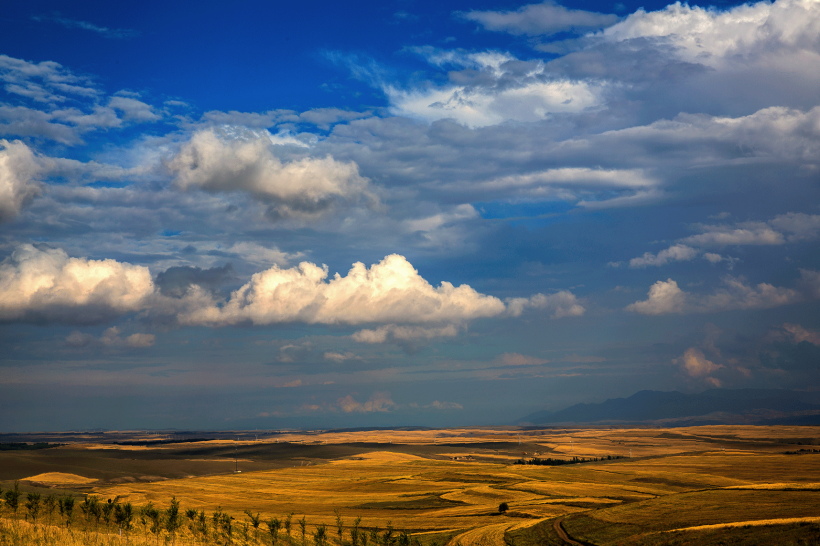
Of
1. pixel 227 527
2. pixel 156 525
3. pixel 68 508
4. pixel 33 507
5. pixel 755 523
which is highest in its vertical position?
pixel 68 508

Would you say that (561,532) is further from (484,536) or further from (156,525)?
(156,525)

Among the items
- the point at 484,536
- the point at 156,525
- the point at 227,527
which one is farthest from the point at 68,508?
the point at 484,536

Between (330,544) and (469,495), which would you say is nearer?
(330,544)

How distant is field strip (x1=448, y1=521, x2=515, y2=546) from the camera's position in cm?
10244

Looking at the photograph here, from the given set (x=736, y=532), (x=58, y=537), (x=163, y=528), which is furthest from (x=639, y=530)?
(x=58, y=537)

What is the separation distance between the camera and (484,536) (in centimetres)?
10762

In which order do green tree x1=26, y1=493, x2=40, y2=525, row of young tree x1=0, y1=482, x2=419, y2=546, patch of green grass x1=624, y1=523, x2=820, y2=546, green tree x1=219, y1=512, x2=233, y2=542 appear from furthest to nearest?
green tree x1=219, y1=512, x2=233, y2=542
green tree x1=26, y1=493, x2=40, y2=525
row of young tree x1=0, y1=482, x2=419, y2=546
patch of green grass x1=624, y1=523, x2=820, y2=546

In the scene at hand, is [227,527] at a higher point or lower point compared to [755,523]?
lower

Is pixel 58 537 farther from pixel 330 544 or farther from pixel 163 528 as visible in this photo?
pixel 330 544

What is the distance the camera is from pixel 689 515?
10019 centimetres

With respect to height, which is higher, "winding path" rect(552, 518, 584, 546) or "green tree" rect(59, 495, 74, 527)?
"green tree" rect(59, 495, 74, 527)

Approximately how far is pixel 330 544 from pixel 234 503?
73485 millimetres

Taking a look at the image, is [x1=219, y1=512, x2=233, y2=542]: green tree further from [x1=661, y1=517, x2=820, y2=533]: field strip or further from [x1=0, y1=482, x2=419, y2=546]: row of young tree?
[x1=661, y1=517, x2=820, y2=533]: field strip

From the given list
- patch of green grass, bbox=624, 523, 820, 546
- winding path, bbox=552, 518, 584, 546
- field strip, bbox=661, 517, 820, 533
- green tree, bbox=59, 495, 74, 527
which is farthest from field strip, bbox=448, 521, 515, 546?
green tree, bbox=59, 495, 74, 527
